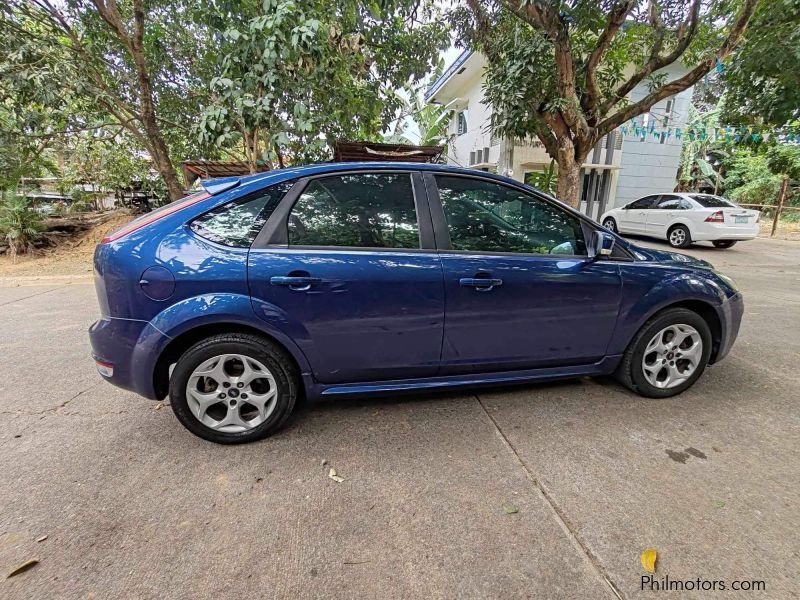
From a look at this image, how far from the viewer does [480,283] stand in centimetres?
247

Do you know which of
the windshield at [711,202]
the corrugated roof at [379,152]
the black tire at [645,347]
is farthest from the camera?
the windshield at [711,202]

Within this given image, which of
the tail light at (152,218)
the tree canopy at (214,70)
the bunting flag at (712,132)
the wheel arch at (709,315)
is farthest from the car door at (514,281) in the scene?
the bunting flag at (712,132)

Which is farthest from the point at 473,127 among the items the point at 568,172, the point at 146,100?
the point at 146,100

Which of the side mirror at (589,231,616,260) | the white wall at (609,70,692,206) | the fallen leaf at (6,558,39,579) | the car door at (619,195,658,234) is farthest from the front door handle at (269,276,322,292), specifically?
the white wall at (609,70,692,206)

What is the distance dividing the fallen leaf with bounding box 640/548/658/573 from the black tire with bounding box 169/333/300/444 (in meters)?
1.88

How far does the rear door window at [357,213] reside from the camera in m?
2.39

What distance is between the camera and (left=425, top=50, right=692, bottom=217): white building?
1372 cm

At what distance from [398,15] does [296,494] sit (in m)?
7.99

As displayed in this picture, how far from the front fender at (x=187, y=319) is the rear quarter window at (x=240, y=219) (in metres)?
0.33

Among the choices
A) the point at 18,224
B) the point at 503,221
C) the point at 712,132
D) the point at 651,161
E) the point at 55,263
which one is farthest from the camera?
the point at 712,132

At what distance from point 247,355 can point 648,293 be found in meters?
2.63

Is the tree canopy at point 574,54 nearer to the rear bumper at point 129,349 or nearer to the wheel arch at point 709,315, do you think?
the wheel arch at point 709,315

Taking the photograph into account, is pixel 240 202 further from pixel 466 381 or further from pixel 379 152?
pixel 379 152

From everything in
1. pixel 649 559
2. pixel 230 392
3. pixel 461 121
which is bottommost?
pixel 649 559
